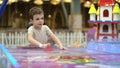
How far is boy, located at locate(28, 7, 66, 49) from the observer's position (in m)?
4.53

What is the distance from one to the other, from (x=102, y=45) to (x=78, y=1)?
462 inches

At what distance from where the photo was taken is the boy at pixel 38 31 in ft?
14.9

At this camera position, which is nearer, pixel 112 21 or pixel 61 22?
pixel 112 21

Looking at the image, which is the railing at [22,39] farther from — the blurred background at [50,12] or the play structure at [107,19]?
the play structure at [107,19]

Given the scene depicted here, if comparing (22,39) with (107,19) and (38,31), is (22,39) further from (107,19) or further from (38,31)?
(38,31)

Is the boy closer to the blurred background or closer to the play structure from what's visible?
the play structure

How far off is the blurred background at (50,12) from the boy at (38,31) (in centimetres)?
1113

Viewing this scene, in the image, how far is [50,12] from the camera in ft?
55.0

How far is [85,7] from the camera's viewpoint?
16.8 m

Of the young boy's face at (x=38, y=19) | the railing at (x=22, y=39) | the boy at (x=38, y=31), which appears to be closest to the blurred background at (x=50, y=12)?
the railing at (x=22, y=39)

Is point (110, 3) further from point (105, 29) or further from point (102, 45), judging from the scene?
point (102, 45)

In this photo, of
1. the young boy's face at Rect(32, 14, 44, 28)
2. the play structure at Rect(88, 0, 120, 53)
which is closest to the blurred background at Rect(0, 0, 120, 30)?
the play structure at Rect(88, 0, 120, 53)

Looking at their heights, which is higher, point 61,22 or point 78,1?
point 78,1

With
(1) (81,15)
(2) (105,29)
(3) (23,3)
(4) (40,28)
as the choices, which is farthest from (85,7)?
(4) (40,28)
